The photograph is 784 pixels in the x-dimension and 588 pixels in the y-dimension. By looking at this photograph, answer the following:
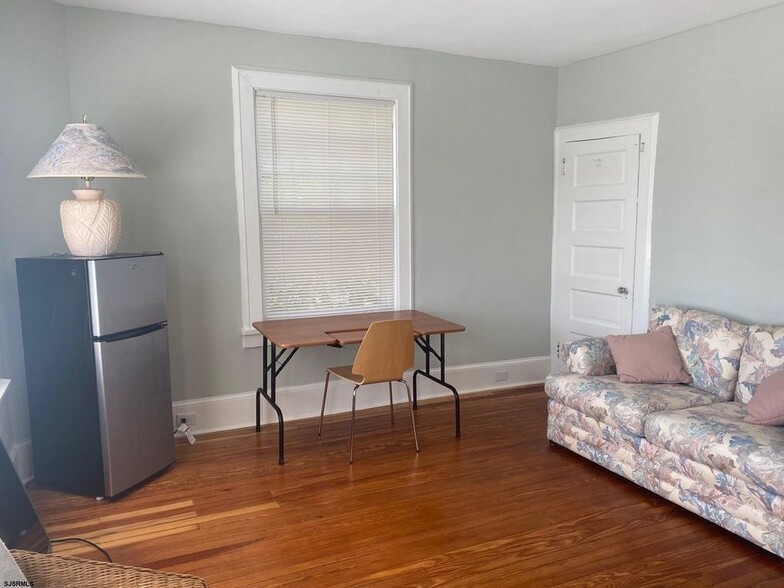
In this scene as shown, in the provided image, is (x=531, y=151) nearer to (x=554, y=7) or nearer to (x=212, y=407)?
(x=554, y=7)

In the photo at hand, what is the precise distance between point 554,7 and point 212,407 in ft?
10.3

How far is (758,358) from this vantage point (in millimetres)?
3158

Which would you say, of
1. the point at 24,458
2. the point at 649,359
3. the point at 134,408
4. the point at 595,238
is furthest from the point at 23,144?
the point at 595,238

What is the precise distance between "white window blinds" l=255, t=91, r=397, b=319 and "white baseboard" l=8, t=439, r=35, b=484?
1.52 m

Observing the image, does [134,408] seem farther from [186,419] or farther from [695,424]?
[695,424]

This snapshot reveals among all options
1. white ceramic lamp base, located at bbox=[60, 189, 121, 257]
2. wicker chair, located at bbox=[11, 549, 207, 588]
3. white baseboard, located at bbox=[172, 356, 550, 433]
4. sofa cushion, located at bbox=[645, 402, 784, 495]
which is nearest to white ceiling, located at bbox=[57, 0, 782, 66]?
white ceramic lamp base, located at bbox=[60, 189, 121, 257]

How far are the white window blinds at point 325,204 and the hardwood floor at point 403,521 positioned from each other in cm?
102

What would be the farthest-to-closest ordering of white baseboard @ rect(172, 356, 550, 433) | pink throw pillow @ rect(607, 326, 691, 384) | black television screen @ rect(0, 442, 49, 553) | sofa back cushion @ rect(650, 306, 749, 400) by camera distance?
1. white baseboard @ rect(172, 356, 550, 433)
2. pink throw pillow @ rect(607, 326, 691, 384)
3. sofa back cushion @ rect(650, 306, 749, 400)
4. black television screen @ rect(0, 442, 49, 553)

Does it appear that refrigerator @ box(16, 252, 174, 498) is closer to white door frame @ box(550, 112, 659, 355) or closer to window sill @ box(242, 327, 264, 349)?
window sill @ box(242, 327, 264, 349)

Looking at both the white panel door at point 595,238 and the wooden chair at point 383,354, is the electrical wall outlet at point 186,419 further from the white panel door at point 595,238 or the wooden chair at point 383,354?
the white panel door at point 595,238

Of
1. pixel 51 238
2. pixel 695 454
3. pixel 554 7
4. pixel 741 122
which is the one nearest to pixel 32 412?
pixel 51 238

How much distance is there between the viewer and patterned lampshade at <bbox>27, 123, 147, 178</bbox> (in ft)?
9.29

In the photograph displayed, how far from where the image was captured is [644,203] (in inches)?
163

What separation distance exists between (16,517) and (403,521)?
159cm
